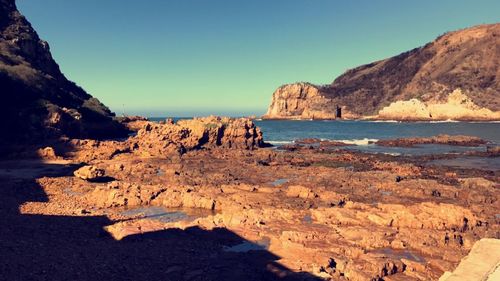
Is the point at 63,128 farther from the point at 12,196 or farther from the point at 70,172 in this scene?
the point at 12,196

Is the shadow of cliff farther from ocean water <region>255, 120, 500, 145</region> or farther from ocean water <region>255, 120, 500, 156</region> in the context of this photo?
ocean water <region>255, 120, 500, 145</region>

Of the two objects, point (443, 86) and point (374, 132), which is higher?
point (443, 86)

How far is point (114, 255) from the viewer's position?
16.0 m

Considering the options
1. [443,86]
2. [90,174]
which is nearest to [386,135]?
[90,174]

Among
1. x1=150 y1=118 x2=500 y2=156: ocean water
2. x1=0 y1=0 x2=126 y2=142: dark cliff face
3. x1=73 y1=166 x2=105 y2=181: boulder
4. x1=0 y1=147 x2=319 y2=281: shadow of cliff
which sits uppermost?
x1=0 y1=0 x2=126 y2=142: dark cliff face

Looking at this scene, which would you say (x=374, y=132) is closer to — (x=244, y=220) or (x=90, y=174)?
(x=90, y=174)

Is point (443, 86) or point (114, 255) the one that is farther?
point (443, 86)

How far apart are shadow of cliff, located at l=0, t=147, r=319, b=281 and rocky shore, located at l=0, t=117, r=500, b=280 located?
0.06 meters

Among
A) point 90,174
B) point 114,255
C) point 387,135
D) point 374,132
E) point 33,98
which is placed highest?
point 33,98

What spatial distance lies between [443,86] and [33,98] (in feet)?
476

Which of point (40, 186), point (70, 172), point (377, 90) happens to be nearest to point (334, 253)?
point (40, 186)

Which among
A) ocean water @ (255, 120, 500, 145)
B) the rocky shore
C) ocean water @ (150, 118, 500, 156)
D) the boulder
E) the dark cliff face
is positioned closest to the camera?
the rocky shore

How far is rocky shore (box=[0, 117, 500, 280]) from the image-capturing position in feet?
50.2

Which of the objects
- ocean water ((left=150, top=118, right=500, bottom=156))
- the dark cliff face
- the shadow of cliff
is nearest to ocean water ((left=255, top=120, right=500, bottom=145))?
ocean water ((left=150, top=118, right=500, bottom=156))
